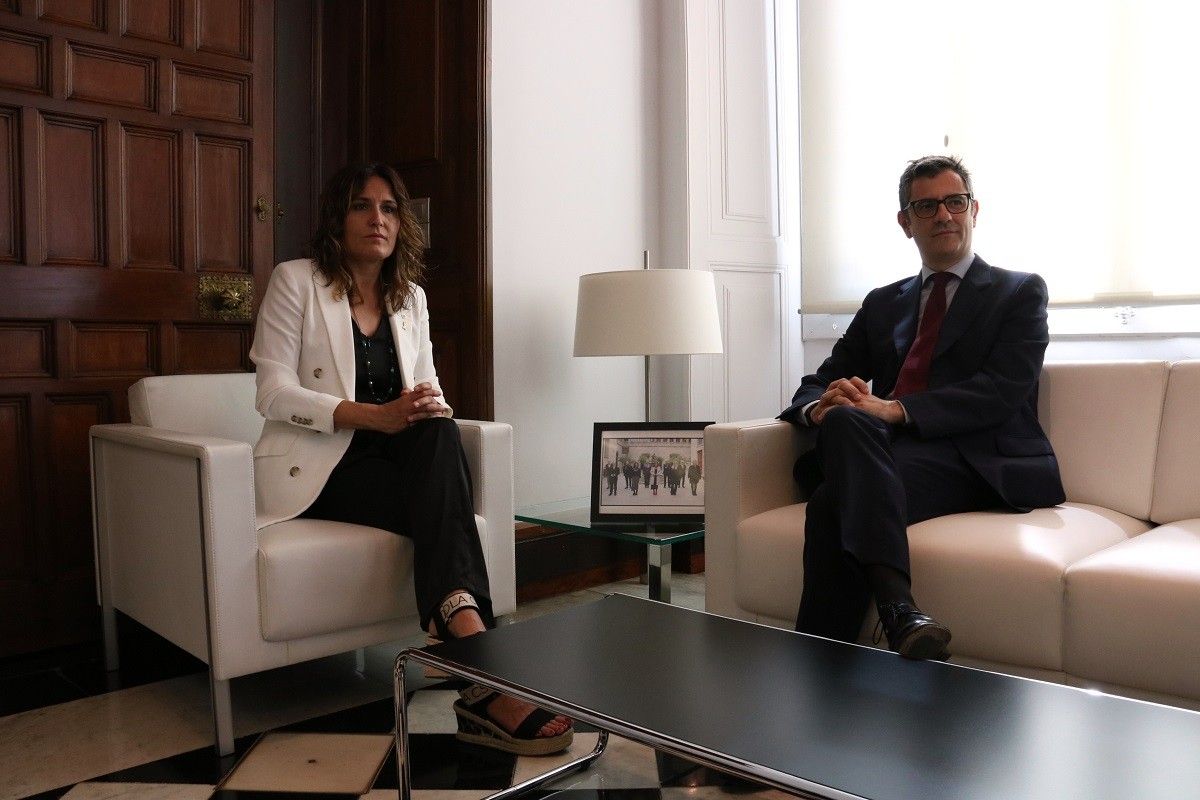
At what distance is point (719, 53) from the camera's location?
3.79 metres

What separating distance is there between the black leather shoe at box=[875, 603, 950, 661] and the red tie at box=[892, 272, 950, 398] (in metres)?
0.81

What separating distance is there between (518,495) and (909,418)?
1.46m

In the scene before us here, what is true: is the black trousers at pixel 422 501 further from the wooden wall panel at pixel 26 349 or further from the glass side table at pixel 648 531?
the wooden wall panel at pixel 26 349

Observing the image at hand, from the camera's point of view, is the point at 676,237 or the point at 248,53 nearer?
the point at 248,53

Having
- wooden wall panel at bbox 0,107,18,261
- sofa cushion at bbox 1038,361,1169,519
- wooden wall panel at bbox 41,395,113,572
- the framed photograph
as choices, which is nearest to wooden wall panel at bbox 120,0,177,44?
wooden wall panel at bbox 0,107,18,261

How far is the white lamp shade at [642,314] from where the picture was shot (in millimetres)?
3076

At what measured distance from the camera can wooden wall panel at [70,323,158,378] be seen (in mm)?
2766

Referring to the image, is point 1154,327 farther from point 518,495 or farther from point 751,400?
point 518,495

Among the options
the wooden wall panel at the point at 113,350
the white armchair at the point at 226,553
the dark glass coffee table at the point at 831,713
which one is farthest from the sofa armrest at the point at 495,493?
the wooden wall panel at the point at 113,350

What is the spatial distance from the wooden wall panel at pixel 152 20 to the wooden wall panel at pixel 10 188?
40 centimetres

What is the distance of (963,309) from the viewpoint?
240cm

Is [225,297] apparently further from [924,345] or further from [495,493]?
[924,345]

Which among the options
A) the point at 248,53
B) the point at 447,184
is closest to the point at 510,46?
the point at 447,184

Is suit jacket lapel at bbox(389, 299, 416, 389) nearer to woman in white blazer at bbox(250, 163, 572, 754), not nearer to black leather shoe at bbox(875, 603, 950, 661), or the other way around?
woman in white blazer at bbox(250, 163, 572, 754)
